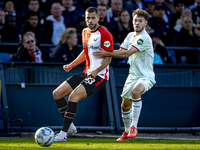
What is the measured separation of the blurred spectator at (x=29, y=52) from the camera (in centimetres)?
896

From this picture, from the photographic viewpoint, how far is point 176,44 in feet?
38.7

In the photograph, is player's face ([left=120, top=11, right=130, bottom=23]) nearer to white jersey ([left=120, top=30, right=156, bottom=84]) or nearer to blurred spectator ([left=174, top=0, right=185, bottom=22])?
blurred spectator ([left=174, top=0, right=185, bottom=22])

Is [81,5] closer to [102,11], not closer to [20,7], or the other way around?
[102,11]

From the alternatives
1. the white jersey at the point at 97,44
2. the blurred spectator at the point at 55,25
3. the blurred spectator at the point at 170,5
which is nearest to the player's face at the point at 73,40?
the blurred spectator at the point at 55,25

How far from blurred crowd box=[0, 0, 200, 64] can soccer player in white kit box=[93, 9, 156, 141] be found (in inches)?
95.6

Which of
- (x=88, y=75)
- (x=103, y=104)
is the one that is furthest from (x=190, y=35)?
(x=88, y=75)

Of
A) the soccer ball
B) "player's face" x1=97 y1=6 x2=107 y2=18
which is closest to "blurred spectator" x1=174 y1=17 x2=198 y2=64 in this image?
"player's face" x1=97 y1=6 x2=107 y2=18

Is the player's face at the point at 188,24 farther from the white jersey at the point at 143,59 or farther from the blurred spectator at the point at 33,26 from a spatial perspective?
the white jersey at the point at 143,59

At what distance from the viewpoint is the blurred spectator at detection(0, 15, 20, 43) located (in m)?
10.3

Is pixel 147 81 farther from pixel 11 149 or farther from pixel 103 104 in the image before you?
pixel 11 149

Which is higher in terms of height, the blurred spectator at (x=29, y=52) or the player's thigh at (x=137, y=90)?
the blurred spectator at (x=29, y=52)

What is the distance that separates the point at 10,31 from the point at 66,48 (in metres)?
2.00

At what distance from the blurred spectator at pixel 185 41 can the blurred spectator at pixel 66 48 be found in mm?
3274

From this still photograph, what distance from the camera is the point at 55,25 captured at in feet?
35.8
